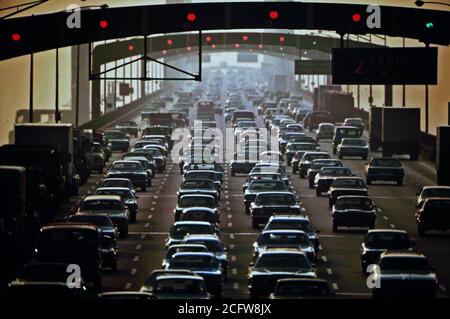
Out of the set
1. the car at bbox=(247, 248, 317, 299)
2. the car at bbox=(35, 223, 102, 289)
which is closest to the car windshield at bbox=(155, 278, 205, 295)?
the car at bbox=(247, 248, 317, 299)

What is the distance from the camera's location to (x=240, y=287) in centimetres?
4175

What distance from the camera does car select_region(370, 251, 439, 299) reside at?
36.2 m

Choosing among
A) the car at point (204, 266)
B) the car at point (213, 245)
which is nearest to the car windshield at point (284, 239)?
the car at point (213, 245)

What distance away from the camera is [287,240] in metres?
45.3

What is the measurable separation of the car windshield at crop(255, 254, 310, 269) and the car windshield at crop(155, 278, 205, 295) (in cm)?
531

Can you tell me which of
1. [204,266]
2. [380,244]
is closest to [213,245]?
[380,244]

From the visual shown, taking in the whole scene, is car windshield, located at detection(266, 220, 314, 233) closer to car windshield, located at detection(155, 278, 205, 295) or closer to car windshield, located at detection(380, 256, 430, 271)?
car windshield, located at detection(380, 256, 430, 271)

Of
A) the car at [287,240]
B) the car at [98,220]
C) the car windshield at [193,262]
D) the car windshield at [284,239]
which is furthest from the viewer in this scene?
the car at [98,220]

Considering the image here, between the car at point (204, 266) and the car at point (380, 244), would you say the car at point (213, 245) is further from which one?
the car at point (380, 244)

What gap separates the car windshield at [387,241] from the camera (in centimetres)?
4512

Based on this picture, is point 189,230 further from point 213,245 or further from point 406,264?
point 406,264

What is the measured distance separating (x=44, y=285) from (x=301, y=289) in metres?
4.94
